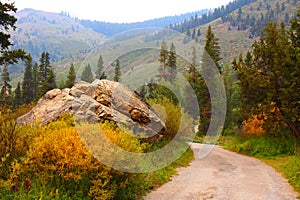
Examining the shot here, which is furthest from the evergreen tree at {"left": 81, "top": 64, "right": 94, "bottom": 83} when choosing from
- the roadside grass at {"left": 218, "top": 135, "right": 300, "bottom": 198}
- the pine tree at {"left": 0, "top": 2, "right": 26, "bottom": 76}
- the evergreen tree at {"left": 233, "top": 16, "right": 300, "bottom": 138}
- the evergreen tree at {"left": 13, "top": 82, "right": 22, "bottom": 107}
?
the evergreen tree at {"left": 13, "top": 82, "right": 22, "bottom": 107}

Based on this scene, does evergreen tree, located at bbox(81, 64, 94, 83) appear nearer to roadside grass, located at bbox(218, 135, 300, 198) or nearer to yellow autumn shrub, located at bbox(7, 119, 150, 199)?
yellow autumn shrub, located at bbox(7, 119, 150, 199)

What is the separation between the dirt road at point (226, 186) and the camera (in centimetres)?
872

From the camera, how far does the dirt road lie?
28.6 ft

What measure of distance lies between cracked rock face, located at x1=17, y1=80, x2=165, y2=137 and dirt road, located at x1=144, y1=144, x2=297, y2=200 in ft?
8.71

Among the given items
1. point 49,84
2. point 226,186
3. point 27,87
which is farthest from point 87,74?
point 27,87

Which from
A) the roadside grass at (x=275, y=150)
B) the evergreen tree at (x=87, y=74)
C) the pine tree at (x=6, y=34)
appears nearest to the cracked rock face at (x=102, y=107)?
the evergreen tree at (x=87, y=74)

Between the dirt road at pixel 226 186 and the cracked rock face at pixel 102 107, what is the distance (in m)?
2.66

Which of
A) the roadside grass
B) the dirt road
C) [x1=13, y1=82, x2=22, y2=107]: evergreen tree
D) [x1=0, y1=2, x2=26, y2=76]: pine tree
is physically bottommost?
[x1=13, y1=82, x2=22, y2=107]: evergreen tree

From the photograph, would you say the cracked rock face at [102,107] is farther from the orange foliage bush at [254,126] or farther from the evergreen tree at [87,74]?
the orange foliage bush at [254,126]

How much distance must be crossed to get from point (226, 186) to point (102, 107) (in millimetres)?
5314

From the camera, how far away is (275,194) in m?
8.89

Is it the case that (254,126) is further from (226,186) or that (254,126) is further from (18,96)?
(18,96)

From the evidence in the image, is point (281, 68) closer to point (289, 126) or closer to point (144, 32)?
point (289, 126)

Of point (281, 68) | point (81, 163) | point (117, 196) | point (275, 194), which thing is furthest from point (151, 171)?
point (281, 68)
